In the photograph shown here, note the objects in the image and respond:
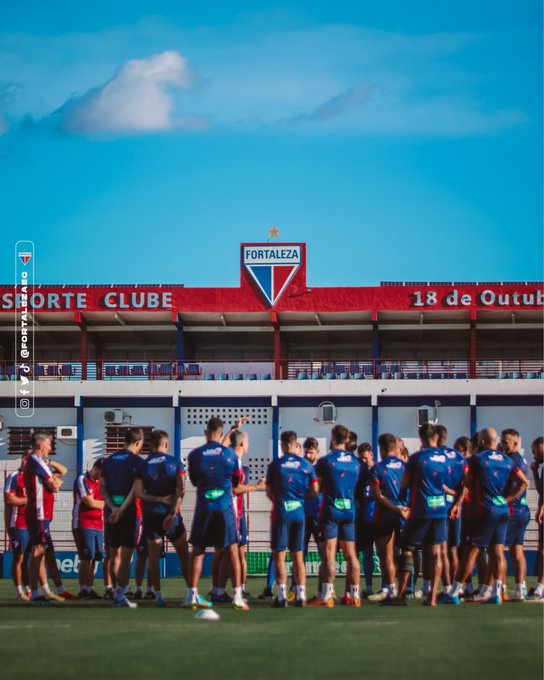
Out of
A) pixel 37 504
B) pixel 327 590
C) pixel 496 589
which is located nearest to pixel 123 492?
pixel 37 504

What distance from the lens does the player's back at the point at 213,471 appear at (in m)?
12.3

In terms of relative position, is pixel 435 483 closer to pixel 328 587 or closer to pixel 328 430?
pixel 328 587

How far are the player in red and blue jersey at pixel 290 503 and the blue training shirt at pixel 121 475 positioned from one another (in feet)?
5.33

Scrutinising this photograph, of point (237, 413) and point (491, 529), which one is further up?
point (237, 413)

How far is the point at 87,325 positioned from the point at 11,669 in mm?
37662

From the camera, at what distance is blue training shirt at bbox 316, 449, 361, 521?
42.8 feet

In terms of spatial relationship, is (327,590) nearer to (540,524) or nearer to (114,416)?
(540,524)

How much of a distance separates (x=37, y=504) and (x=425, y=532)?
A: 4.58 m

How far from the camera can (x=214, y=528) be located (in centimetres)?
1238

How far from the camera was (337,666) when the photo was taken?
759 centimetres

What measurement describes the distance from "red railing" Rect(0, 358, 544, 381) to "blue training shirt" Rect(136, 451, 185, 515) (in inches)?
1128

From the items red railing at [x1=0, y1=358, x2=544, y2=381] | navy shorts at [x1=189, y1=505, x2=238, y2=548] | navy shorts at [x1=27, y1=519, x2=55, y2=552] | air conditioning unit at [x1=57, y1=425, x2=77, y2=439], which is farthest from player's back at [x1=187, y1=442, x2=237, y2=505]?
air conditioning unit at [x1=57, y1=425, x2=77, y2=439]

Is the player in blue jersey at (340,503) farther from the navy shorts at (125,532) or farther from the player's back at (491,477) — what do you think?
the navy shorts at (125,532)

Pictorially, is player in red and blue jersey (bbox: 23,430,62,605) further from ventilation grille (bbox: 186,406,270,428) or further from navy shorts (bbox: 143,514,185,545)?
ventilation grille (bbox: 186,406,270,428)
